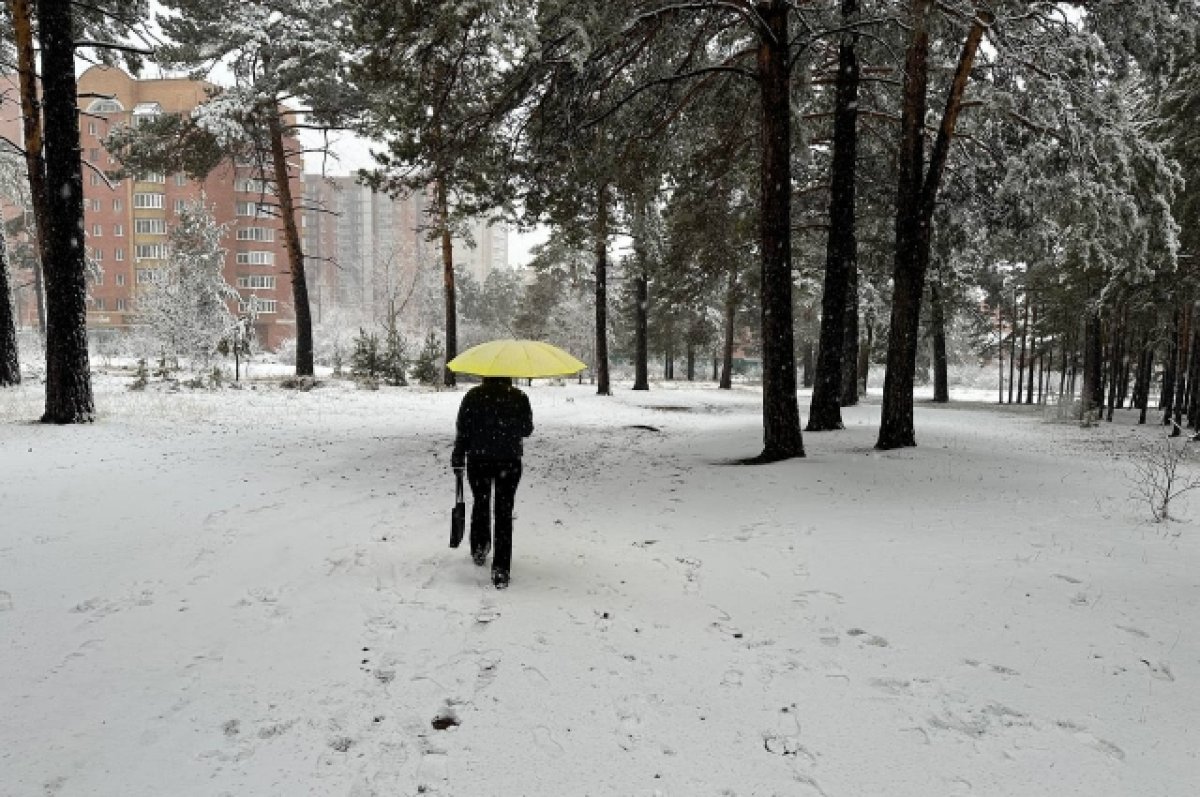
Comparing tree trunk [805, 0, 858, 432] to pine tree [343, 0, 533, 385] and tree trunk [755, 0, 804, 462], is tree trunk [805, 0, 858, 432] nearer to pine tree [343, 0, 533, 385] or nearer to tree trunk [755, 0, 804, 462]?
tree trunk [755, 0, 804, 462]

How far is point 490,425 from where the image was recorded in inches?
212

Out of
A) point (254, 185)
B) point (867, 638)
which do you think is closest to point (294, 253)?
point (254, 185)

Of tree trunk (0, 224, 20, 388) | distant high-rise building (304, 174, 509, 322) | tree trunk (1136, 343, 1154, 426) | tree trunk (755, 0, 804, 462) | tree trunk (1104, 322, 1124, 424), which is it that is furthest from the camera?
distant high-rise building (304, 174, 509, 322)

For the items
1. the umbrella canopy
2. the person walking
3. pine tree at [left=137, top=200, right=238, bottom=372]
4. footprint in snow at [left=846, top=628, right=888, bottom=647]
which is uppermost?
pine tree at [left=137, top=200, right=238, bottom=372]

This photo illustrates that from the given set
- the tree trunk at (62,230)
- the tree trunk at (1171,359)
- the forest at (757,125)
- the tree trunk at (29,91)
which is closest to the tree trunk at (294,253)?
the forest at (757,125)

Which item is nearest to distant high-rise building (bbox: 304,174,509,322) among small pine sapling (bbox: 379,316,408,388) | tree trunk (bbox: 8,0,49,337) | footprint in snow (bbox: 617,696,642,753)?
small pine sapling (bbox: 379,316,408,388)

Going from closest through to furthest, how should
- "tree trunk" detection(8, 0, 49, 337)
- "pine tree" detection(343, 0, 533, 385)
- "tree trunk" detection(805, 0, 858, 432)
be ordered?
1. "pine tree" detection(343, 0, 533, 385)
2. "tree trunk" detection(8, 0, 49, 337)
3. "tree trunk" detection(805, 0, 858, 432)

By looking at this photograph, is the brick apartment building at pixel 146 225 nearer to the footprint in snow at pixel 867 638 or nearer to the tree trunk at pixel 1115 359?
the tree trunk at pixel 1115 359

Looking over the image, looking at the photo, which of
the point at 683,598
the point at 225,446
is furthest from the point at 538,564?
the point at 225,446

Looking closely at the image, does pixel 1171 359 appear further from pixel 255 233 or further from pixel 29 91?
pixel 255 233

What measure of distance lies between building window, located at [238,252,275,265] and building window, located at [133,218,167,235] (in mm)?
6446

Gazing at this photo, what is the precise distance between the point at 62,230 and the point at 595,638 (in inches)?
429

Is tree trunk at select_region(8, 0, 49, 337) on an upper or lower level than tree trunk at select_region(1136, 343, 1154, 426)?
upper

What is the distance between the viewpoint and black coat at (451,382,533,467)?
5363 millimetres
